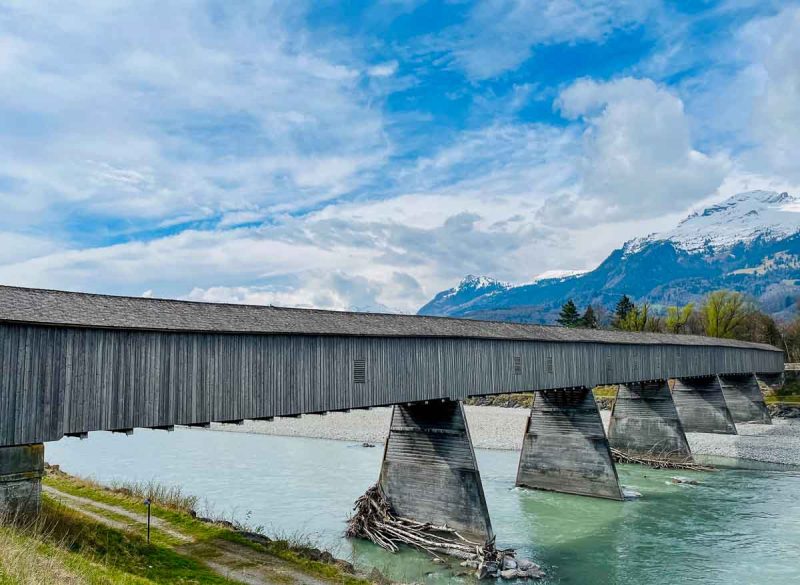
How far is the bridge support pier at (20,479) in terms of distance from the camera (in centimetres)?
1162

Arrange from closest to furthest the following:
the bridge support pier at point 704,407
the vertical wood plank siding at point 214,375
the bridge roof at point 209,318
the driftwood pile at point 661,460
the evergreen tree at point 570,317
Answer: the vertical wood plank siding at point 214,375 < the bridge roof at point 209,318 < the driftwood pile at point 661,460 < the bridge support pier at point 704,407 < the evergreen tree at point 570,317

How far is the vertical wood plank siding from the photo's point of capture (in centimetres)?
1198

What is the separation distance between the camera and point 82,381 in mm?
12570

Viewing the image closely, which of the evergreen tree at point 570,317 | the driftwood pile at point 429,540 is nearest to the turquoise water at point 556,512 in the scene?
the driftwood pile at point 429,540

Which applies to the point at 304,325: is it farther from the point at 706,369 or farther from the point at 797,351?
the point at 797,351

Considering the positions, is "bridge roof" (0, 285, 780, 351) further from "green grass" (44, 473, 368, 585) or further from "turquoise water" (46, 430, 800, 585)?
"turquoise water" (46, 430, 800, 585)

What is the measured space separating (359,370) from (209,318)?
16.4 feet

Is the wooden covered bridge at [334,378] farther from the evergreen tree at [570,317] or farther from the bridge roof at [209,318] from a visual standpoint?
the evergreen tree at [570,317]

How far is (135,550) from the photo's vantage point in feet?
41.7

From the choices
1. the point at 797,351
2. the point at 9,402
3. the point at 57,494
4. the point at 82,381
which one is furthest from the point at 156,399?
the point at 797,351

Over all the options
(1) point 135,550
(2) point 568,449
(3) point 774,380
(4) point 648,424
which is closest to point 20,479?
(1) point 135,550

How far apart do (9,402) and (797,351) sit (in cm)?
8794

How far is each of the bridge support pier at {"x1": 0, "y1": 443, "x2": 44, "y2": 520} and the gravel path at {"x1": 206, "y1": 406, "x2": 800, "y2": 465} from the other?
31213 millimetres

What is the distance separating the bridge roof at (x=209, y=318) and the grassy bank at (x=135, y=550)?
4.12 m
